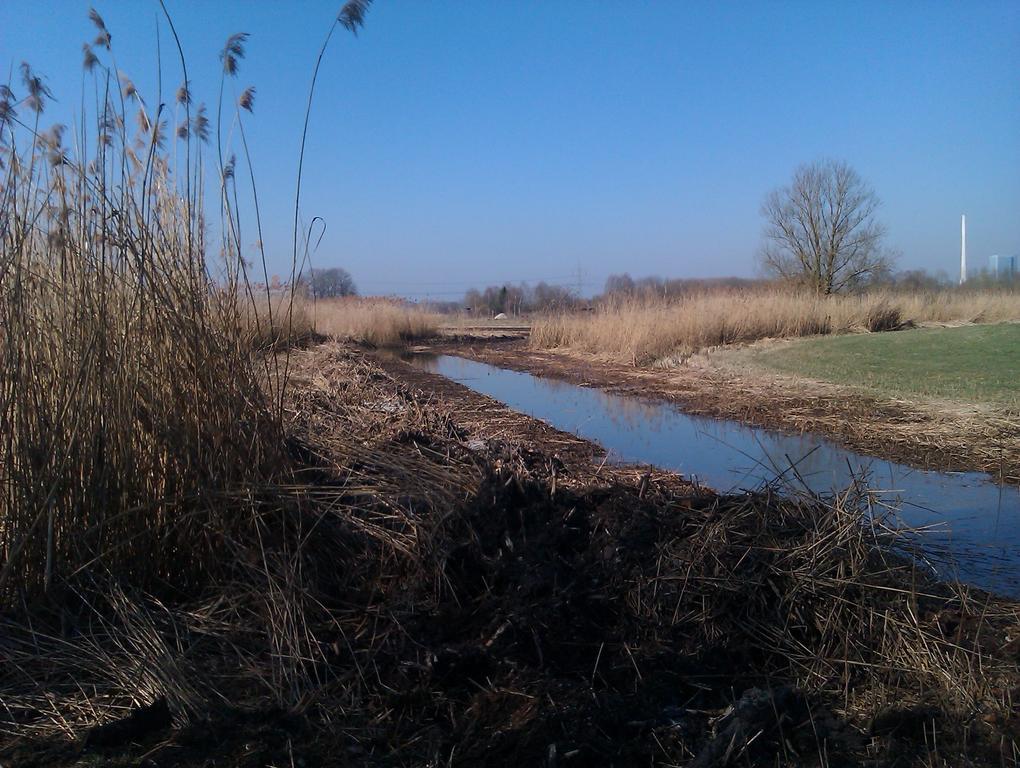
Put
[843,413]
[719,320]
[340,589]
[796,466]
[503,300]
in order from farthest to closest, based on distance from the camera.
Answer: [503,300]
[719,320]
[843,413]
[796,466]
[340,589]

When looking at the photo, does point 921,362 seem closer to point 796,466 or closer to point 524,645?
point 796,466

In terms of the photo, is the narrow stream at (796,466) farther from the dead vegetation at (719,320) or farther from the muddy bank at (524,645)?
the dead vegetation at (719,320)

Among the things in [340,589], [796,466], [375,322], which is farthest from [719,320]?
[340,589]

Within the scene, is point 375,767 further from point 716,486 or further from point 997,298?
point 997,298

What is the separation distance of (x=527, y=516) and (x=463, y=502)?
0.99 feet

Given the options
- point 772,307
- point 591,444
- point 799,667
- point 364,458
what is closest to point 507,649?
point 799,667

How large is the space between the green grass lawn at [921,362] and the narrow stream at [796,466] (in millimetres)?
2854

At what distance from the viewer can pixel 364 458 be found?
4.11 meters

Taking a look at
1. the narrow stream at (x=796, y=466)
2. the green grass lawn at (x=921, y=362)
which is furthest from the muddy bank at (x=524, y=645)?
the green grass lawn at (x=921, y=362)

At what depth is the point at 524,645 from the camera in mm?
2789

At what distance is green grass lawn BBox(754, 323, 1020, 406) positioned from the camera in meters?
9.77

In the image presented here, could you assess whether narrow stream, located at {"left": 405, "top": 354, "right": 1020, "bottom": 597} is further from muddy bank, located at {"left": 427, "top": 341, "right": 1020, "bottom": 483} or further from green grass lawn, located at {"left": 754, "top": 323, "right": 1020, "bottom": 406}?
green grass lawn, located at {"left": 754, "top": 323, "right": 1020, "bottom": 406}

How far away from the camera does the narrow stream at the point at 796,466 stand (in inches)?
169

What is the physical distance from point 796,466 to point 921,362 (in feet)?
30.9
